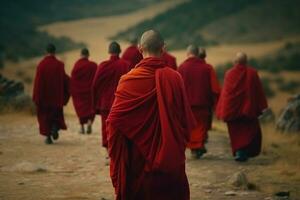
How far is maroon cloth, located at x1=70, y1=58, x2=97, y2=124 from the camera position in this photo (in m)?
15.2

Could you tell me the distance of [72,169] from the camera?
1103 cm

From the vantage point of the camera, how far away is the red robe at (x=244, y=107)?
41.0 ft

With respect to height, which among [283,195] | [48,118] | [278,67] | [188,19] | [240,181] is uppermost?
[188,19]

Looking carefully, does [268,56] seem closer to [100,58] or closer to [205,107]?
[100,58]

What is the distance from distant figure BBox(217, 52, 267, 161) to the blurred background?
0.61 metres

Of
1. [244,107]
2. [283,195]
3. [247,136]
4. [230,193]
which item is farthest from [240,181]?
[244,107]

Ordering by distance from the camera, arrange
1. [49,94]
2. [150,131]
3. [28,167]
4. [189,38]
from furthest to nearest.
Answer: [189,38] → [49,94] → [28,167] → [150,131]

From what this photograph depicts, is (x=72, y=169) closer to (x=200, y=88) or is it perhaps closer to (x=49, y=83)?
(x=200, y=88)

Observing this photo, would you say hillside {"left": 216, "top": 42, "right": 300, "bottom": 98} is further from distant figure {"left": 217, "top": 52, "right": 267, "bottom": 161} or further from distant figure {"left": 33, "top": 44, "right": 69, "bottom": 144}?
distant figure {"left": 217, "top": 52, "right": 267, "bottom": 161}

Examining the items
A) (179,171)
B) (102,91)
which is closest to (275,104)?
(102,91)

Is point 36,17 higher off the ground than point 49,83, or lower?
higher

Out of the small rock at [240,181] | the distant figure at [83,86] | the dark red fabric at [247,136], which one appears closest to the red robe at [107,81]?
the dark red fabric at [247,136]

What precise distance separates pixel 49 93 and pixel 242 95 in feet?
13.6

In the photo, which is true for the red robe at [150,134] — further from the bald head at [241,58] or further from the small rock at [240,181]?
the bald head at [241,58]
